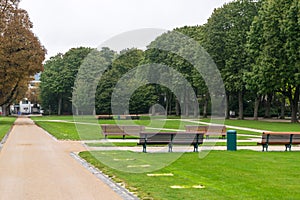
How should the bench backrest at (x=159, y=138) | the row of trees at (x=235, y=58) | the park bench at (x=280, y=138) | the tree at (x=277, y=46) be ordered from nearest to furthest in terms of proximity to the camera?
the bench backrest at (x=159, y=138) < the park bench at (x=280, y=138) < the tree at (x=277, y=46) < the row of trees at (x=235, y=58)

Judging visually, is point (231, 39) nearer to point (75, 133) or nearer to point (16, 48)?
point (16, 48)

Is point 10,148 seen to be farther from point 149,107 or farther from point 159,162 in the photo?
point 149,107

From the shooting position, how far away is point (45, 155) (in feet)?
60.0

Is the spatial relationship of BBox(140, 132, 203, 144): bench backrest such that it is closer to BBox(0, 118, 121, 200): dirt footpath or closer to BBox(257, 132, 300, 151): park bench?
BBox(257, 132, 300, 151): park bench

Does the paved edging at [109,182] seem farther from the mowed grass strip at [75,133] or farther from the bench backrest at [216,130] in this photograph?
the bench backrest at [216,130]

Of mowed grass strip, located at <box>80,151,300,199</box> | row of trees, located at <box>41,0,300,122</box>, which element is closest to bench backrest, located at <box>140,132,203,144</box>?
mowed grass strip, located at <box>80,151,300,199</box>

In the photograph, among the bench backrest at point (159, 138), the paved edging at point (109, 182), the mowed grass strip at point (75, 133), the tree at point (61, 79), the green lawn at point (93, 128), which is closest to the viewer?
the paved edging at point (109, 182)

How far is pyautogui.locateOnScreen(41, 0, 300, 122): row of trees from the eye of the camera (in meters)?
47.6

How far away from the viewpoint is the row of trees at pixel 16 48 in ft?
157

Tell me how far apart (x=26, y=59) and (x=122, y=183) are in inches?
1555

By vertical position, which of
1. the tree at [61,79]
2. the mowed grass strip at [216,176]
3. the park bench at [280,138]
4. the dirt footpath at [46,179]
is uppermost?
the tree at [61,79]

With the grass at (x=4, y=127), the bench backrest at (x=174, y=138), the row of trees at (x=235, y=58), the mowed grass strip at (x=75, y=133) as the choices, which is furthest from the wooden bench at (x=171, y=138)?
the row of trees at (x=235, y=58)

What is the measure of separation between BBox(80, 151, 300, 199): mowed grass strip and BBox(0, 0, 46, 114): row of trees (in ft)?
106

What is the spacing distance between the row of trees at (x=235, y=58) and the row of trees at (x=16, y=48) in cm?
736
